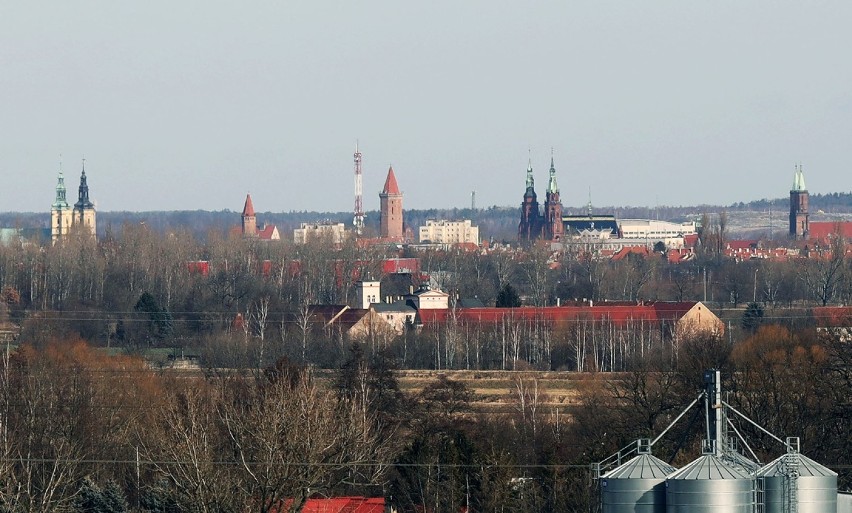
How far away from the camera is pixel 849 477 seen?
37656mm

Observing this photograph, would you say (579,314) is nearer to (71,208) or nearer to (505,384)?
(505,384)

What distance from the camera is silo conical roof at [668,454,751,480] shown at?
84.3ft

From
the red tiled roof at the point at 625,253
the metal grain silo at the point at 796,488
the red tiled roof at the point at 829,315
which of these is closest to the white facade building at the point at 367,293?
the red tiled roof at the point at 829,315

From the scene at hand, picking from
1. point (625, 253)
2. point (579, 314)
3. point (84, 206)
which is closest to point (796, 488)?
point (579, 314)

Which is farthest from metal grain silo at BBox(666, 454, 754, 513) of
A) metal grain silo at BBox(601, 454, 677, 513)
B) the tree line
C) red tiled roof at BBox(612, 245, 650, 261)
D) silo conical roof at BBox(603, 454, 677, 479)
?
red tiled roof at BBox(612, 245, 650, 261)

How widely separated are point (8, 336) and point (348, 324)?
48.0ft

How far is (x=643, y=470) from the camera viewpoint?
26375 millimetres

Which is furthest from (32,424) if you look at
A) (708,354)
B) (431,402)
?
(708,354)

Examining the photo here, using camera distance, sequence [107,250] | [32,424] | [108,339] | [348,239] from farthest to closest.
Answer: [348,239] < [107,250] < [108,339] < [32,424]

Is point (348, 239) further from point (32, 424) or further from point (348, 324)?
point (32, 424)

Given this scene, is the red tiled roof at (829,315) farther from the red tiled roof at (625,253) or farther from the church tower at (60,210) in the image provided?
the church tower at (60,210)

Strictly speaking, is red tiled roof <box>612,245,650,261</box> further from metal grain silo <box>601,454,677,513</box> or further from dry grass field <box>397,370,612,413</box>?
metal grain silo <box>601,454,677,513</box>

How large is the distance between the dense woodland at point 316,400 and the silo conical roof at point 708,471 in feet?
27.7

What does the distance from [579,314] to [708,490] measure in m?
A: 60.3
